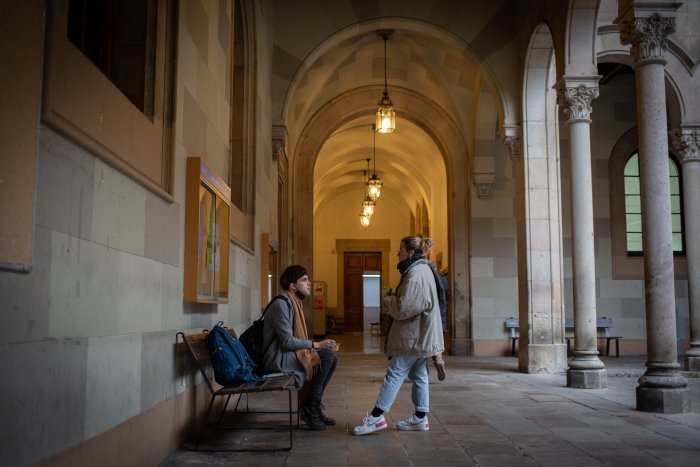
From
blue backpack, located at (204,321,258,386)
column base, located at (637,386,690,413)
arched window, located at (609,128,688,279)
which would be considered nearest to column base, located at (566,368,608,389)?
column base, located at (637,386,690,413)

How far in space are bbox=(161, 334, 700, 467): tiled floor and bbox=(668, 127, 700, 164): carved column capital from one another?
4.39 m

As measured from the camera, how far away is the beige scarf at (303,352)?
5.24 m

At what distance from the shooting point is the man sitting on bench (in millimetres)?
5199

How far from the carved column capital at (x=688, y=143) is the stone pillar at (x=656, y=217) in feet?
16.3

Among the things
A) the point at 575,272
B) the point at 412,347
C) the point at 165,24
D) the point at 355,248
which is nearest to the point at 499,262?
the point at 575,272

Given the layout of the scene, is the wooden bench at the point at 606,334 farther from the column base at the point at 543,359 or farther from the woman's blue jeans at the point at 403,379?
the woman's blue jeans at the point at 403,379

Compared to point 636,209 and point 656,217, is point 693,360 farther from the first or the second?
point 636,209

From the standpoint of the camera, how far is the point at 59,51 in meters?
2.65

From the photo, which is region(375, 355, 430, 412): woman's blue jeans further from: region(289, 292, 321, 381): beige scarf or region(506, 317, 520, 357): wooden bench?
region(506, 317, 520, 357): wooden bench

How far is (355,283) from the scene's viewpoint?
2944 cm

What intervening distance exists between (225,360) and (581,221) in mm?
5479

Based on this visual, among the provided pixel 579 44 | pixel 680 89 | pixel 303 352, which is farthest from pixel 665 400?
pixel 680 89

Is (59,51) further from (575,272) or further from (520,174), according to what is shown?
(520,174)

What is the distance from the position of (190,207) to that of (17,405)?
2.61 metres
